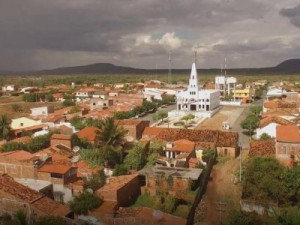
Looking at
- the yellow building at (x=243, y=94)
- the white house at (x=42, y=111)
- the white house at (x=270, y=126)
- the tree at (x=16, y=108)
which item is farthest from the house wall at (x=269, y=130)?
the tree at (x=16, y=108)

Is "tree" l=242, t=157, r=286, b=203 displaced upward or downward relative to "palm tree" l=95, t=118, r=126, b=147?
downward

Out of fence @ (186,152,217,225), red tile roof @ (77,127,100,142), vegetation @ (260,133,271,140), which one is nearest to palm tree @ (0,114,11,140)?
red tile roof @ (77,127,100,142)

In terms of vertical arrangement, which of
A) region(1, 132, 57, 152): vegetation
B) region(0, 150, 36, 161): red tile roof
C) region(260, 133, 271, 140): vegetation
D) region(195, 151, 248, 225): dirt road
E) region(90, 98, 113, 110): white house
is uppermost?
region(90, 98, 113, 110): white house

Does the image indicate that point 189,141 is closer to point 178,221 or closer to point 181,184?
point 181,184

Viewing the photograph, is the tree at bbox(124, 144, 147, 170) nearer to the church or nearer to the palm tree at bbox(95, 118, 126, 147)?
the palm tree at bbox(95, 118, 126, 147)

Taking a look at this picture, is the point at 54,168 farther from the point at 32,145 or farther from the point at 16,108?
the point at 16,108

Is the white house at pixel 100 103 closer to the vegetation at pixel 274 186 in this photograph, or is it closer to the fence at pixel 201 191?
the fence at pixel 201 191
